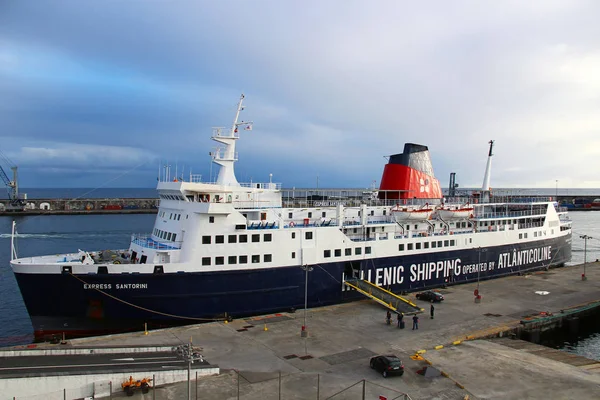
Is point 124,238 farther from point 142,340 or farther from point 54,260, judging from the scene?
point 142,340

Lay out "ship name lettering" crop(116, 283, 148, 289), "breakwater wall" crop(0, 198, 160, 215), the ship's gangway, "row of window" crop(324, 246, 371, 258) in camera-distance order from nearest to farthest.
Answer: "ship name lettering" crop(116, 283, 148, 289) → the ship's gangway → "row of window" crop(324, 246, 371, 258) → "breakwater wall" crop(0, 198, 160, 215)

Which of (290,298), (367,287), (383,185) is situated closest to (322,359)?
(290,298)

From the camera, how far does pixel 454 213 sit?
115ft

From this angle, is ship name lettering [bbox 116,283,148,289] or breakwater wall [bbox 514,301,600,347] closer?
ship name lettering [bbox 116,283,148,289]

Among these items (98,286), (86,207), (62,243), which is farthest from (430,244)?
(86,207)

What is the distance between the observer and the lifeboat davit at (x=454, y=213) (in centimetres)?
3516

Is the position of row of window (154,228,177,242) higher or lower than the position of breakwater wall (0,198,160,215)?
higher

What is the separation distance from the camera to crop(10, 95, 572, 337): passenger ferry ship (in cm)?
2330

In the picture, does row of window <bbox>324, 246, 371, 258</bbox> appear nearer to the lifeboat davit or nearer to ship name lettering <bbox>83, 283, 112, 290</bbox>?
the lifeboat davit

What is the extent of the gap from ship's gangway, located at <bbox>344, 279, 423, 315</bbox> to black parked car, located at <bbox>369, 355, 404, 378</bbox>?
779 centimetres

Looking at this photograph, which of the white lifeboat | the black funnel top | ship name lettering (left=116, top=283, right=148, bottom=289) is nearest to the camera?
ship name lettering (left=116, top=283, right=148, bottom=289)

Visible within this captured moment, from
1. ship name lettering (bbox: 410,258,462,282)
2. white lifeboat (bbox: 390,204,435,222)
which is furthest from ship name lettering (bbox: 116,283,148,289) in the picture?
ship name lettering (bbox: 410,258,462,282)

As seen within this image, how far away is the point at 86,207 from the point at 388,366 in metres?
134

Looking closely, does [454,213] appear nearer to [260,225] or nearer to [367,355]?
[260,225]
